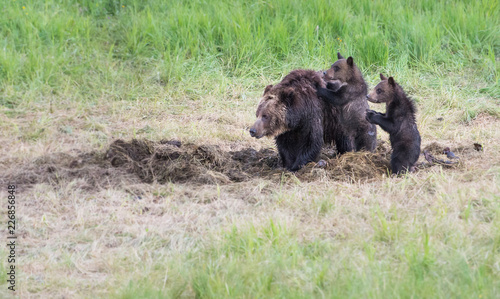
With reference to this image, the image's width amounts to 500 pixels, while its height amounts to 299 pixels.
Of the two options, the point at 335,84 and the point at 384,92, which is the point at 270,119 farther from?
the point at 384,92

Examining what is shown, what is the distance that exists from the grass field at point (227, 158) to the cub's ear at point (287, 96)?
816 mm

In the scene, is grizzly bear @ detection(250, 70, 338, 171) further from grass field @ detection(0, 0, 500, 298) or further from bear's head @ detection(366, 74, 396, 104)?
bear's head @ detection(366, 74, 396, 104)

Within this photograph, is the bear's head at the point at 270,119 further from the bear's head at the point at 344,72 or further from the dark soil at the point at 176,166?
the bear's head at the point at 344,72

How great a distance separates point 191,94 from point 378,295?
6.28m

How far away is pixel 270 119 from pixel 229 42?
391cm

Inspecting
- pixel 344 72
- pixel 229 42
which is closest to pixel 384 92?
pixel 344 72

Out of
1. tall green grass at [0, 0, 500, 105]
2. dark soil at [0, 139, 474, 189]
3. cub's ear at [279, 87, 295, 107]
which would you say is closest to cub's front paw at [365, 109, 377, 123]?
dark soil at [0, 139, 474, 189]

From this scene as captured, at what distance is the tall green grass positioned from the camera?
961 centimetres

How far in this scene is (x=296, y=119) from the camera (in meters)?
6.61

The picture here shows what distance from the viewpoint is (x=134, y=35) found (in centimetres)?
1041

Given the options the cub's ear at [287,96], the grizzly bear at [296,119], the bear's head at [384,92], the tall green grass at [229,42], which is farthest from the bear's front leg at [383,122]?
the tall green grass at [229,42]

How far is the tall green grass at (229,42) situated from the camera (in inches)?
378

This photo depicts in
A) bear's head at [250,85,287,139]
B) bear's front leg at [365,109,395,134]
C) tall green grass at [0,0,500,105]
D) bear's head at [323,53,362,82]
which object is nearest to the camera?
bear's front leg at [365,109,395,134]

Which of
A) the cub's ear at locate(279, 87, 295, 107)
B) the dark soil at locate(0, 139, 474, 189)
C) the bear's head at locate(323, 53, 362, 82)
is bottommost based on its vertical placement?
the dark soil at locate(0, 139, 474, 189)
